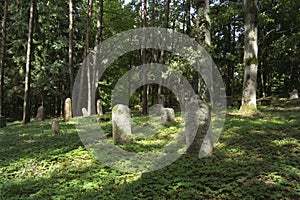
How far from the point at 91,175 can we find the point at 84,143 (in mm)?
3012

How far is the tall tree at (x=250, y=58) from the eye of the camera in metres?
12.7

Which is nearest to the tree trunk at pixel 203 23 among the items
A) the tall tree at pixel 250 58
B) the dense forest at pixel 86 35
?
the tall tree at pixel 250 58

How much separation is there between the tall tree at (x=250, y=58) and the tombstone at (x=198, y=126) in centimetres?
660

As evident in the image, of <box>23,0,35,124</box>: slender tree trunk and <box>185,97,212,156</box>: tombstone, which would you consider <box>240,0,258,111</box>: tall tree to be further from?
<box>23,0,35,124</box>: slender tree trunk

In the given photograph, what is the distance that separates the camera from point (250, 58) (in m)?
→ 12.8

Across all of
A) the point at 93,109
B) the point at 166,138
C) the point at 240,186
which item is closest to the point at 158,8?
the point at 93,109

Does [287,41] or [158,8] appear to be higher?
[158,8]

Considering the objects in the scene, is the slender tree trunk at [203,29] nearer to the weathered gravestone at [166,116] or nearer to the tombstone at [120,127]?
the weathered gravestone at [166,116]

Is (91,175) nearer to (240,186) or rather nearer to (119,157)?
(119,157)

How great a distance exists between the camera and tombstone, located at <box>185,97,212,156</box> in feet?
23.0

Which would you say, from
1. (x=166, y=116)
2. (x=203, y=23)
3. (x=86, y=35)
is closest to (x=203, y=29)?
(x=203, y=23)

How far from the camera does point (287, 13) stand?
2334cm

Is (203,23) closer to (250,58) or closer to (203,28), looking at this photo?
(203,28)

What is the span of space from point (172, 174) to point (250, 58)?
9.13 metres
